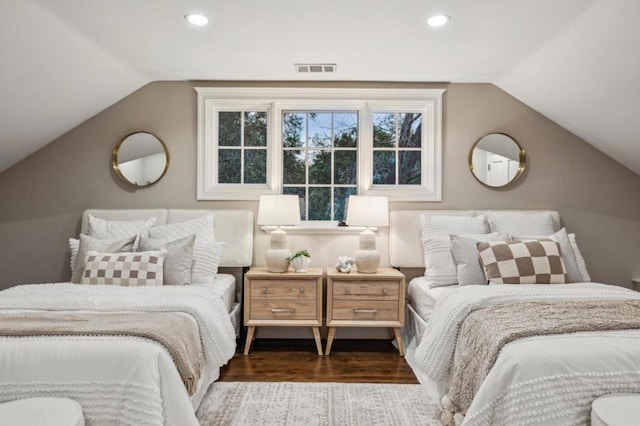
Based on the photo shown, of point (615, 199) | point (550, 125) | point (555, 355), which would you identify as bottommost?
point (555, 355)

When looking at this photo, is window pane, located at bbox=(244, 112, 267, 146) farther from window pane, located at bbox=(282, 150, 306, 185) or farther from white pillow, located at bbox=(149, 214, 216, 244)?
white pillow, located at bbox=(149, 214, 216, 244)

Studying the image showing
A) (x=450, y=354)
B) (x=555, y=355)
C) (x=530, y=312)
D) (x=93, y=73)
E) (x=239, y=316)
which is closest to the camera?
(x=555, y=355)

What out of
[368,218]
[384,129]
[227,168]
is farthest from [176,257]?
[384,129]

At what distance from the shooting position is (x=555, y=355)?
1.80 m

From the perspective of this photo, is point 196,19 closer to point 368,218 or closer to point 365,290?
point 368,218

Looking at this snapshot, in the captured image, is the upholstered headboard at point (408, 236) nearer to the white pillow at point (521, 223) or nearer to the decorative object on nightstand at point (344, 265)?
the white pillow at point (521, 223)

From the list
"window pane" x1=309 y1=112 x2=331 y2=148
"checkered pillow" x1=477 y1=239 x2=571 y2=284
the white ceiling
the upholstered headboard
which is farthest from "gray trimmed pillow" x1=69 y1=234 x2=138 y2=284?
"checkered pillow" x1=477 y1=239 x2=571 y2=284

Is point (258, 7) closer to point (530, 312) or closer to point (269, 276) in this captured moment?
point (269, 276)

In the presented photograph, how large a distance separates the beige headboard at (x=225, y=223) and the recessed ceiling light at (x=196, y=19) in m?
1.55

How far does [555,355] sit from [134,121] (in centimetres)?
354

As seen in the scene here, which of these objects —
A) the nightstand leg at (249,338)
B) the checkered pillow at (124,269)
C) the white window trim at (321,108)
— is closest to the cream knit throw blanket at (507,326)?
the nightstand leg at (249,338)

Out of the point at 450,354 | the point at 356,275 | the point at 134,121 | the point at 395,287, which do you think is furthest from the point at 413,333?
the point at 134,121

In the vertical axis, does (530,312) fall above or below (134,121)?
below

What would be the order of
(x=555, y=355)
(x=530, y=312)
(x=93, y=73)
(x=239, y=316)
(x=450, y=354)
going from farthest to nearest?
1. (x=239, y=316)
2. (x=93, y=73)
3. (x=450, y=354)
4. (x=530, y=312)
5. (x=555, y=355)
